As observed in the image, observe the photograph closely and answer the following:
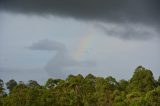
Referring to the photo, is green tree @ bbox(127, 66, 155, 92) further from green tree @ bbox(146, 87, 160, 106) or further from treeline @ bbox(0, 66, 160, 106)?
green tree @ bbox(146, 87, 160, 106)

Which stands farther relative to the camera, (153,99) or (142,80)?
(142,80)

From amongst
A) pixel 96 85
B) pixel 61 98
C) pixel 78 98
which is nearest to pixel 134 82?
pixel 96 85

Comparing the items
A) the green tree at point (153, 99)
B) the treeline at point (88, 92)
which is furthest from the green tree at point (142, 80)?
the green tree at point (153, 99)

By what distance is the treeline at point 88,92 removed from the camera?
78.2 m

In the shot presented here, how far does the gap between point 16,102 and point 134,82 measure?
105ft

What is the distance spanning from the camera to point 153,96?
79375mm

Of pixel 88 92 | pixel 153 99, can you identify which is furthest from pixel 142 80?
pixel 153 99

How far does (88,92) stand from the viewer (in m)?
94.8

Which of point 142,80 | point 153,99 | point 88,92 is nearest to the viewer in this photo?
point 153,99

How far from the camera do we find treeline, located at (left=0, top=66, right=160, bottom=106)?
3081 inches

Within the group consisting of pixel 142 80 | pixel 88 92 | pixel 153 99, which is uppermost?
pixel 142 80

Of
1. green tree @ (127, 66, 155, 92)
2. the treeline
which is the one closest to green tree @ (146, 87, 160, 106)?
the treeline

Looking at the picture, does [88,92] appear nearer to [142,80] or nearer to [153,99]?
[142,80]

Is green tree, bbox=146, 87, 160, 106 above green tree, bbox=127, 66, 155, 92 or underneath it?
underneath
